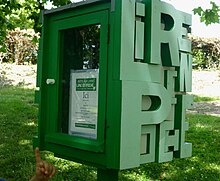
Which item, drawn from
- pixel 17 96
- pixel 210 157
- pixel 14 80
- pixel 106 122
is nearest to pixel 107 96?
pixel 106 122

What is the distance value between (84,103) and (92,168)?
2.17 m

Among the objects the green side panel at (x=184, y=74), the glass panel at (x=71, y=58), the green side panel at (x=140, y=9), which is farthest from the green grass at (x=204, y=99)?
the green side panel at (x=140, y=9)

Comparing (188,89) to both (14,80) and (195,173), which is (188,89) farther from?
(14,80)

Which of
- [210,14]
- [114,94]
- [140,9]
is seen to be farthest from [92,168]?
[140,9]

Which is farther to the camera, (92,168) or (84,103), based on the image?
(92,168)

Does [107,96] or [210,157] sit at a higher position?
[107,96]

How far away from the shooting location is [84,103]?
2.26 meters

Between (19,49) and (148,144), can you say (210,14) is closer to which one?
(148,144)

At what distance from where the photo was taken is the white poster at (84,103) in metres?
2.18

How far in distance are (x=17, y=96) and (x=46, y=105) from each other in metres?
7.06

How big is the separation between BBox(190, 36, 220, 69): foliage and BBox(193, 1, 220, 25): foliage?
36.4 feet

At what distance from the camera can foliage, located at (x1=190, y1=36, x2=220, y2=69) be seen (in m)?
15.6

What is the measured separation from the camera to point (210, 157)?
4.77m

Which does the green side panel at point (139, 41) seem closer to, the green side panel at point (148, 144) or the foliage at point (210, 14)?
the green side panel at point (148, 144)
